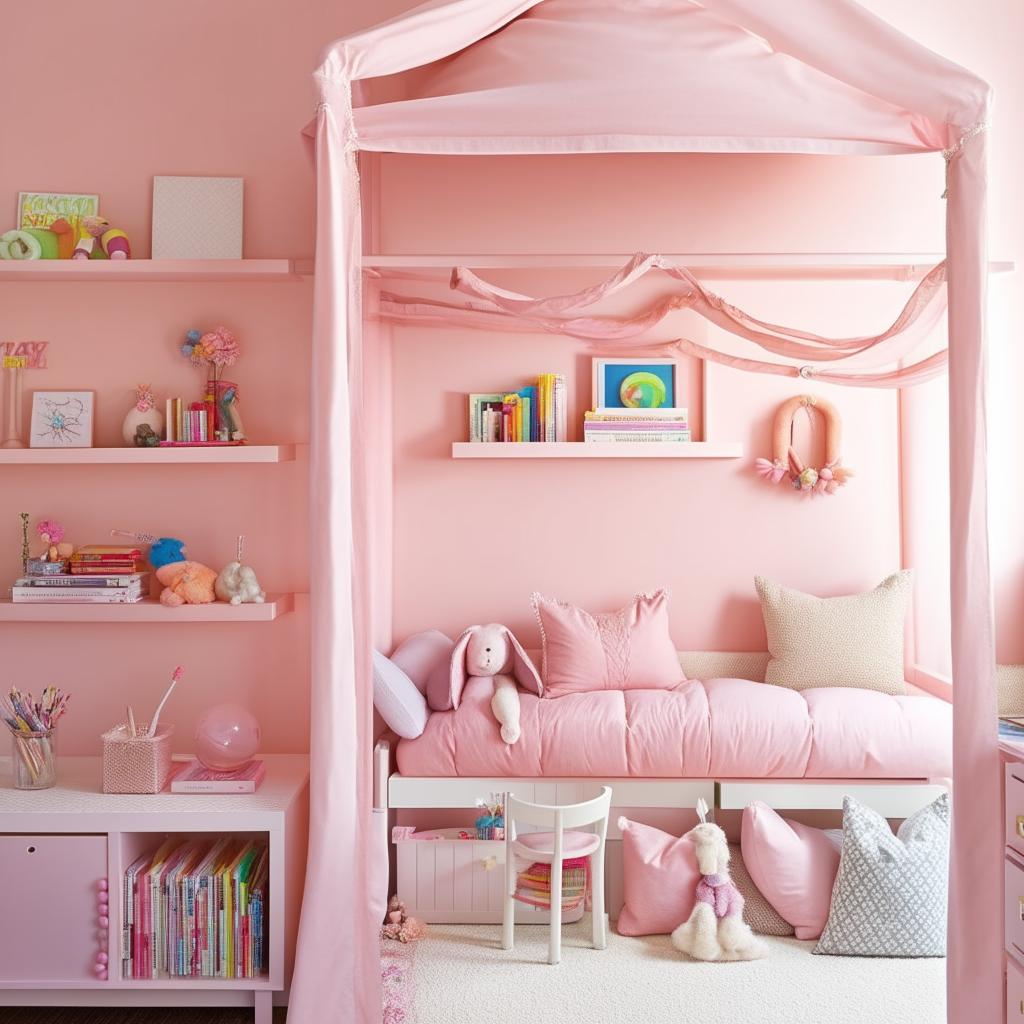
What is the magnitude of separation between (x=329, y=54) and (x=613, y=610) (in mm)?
2117

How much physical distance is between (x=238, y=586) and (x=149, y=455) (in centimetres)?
47

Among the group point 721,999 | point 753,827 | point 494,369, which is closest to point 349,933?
point 721,999

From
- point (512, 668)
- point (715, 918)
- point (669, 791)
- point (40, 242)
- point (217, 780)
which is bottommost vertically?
point (715, 918)

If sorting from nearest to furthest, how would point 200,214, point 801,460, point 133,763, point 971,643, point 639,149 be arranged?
point 971,643 → point 639,149 → point 133,763 → point 200,214 → point 801,460

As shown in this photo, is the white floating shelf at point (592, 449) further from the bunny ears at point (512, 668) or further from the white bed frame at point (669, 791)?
the white bed frame at point (669, 791)

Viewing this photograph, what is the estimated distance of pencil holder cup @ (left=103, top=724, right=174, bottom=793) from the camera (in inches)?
106

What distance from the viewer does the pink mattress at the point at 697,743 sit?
119 inches

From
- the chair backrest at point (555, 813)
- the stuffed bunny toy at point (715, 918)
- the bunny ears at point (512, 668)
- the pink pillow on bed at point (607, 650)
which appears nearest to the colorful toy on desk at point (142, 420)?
the bunny ears at point (512, 668)

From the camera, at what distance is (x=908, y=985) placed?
270cm

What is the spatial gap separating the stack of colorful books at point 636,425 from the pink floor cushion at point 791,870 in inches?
50.3

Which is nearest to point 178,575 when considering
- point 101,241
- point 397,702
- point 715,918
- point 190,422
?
point 190,422

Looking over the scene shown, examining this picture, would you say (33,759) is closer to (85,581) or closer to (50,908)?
(50,908)

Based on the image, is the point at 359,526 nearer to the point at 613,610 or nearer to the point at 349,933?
the point at 349,933

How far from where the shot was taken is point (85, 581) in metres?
2.96
